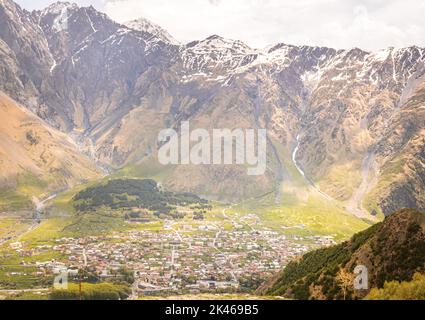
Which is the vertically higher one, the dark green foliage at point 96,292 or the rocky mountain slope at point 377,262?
the rocky mountain slope at point 377,262

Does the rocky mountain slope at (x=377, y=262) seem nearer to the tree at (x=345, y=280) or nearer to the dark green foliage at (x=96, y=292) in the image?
the tree at (x=345, y=280)

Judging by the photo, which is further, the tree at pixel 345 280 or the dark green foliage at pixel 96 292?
the dark green foliage at pixel 96 292

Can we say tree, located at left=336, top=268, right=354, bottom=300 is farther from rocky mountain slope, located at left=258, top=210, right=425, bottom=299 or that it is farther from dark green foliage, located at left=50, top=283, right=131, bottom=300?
dark green foliage, located at left=50, top=283, right=131, bottom=300

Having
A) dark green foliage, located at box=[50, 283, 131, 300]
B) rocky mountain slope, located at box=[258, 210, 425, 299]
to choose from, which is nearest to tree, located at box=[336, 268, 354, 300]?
rocky mountain slope, located at box=[258, 210, 425, 299]

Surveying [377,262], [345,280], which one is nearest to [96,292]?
[345,280]

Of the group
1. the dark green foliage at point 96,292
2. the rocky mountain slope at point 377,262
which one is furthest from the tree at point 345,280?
the dark green foliage at point 96,292
